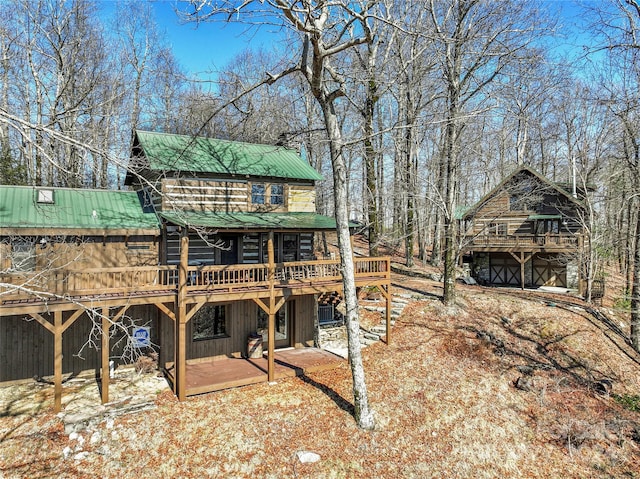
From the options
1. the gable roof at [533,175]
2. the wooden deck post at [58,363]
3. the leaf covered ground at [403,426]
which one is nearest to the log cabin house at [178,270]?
the wooden deck post at [58,363]

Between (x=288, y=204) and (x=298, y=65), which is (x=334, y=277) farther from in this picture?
(x=298, y=65)

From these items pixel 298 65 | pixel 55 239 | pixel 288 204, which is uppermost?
pixel 298 65

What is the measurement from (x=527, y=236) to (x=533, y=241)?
0.70 meters

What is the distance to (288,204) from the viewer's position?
1602 centimetres

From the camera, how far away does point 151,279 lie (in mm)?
11594

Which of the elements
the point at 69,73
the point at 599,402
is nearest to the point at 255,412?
the point at 599,402

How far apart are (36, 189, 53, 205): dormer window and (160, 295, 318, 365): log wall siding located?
5.25 m

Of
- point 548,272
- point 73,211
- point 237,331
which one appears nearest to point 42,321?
point 73,211

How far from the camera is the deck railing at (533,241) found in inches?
910

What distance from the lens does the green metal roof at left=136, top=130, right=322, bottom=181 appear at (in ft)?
46.5

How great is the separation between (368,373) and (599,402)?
23.3ft

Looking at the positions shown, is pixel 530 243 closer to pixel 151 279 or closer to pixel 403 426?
pixel 403 426

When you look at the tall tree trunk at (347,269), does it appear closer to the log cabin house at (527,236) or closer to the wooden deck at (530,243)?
the wooden deck at (530,243)

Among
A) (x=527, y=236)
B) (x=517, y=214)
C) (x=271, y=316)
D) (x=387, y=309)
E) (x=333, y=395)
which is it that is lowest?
(x=333, y=395)
